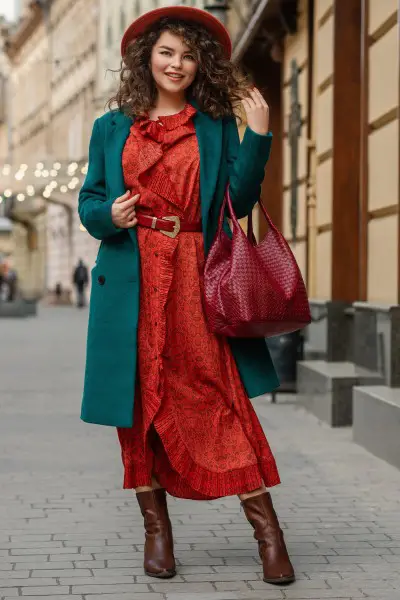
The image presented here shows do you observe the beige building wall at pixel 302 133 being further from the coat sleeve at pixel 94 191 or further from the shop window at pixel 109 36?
the shop window at pixel 109 36

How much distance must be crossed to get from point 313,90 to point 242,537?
24.6ft

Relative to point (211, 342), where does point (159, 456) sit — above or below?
below

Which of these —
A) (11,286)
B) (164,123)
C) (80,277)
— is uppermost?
(164,123)

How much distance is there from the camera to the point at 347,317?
10.2 metres

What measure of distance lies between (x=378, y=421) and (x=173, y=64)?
3.45 m

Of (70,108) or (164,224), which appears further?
(70,108)

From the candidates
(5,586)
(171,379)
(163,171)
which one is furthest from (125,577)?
(163,171)

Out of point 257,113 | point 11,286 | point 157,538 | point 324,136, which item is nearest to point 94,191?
point 257,113

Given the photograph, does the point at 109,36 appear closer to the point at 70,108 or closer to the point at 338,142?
the point at 70,108

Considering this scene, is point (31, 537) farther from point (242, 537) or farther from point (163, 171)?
point (163, 171)

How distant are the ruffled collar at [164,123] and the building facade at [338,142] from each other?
3.81m

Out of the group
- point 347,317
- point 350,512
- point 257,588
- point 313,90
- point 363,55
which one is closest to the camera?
point 257,588

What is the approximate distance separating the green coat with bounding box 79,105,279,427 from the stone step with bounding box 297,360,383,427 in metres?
3.90

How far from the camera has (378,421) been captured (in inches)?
300
